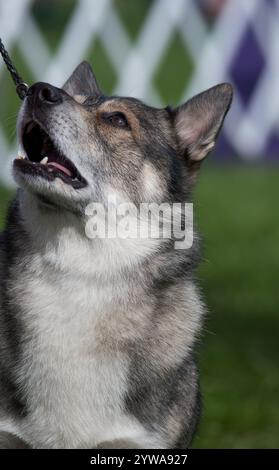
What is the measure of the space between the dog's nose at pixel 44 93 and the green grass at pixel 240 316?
2.21ft

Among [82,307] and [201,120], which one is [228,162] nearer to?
[201,120]

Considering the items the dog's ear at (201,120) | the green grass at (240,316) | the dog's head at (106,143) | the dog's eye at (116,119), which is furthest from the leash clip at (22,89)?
the dog's ear at (201,120)

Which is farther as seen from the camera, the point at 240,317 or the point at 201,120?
the point at 240,317

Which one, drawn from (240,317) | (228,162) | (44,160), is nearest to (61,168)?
(44,160)

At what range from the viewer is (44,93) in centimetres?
412

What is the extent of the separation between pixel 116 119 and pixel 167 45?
38.2ft

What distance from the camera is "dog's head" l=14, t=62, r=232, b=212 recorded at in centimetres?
411

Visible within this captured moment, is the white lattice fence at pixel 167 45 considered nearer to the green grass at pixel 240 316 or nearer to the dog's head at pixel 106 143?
the green grass at pixel 240 316

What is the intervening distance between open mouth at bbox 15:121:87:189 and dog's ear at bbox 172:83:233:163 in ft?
2.19

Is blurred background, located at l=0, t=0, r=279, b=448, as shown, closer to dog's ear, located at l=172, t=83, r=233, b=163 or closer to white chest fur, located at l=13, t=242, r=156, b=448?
dog's ear, located at l=172, t=83, r=233, b=163

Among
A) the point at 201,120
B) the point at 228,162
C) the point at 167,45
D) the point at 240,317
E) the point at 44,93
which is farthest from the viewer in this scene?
the point at 167,45

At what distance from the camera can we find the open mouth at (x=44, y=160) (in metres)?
4.04

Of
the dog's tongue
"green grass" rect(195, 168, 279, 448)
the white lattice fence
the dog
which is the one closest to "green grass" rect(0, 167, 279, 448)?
"green grass" rect(195, 168, 279, 448)

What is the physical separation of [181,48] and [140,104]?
2571 centimetres
